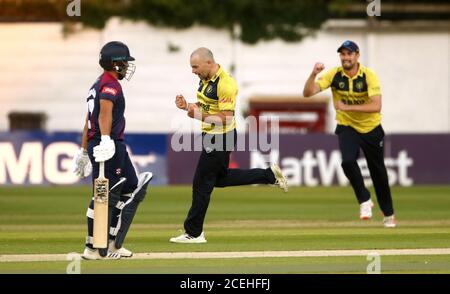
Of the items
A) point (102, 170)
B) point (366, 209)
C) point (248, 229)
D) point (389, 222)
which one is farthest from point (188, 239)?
point (366, 209)

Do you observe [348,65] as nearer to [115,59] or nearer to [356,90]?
[356,90]

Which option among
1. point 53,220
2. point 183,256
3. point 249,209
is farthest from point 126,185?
point 249,209

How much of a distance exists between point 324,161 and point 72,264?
17.2 meters

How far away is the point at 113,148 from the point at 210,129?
1.99m

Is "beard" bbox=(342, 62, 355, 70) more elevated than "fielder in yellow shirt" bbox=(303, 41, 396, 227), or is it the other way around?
"beard" bbox=(342, 62, 355, 70)

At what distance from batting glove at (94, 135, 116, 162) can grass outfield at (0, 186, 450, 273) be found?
1006 millimetres

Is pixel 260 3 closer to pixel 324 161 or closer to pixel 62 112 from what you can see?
pixel 62 112

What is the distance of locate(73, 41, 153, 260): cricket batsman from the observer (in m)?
11.4

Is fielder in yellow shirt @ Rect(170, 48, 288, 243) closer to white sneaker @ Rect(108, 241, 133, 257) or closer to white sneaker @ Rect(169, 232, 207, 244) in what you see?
white sneaker @ Rect(169, 232, 207, 244)

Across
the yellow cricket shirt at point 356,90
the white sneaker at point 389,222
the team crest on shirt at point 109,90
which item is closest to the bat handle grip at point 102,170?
the team crest on shirt at point 109,90

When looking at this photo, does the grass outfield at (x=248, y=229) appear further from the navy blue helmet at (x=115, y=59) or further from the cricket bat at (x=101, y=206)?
the navy blue helmet at (x=115, y=59)

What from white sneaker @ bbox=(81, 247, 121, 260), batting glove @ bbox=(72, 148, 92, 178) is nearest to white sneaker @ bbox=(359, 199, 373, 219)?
batting glove @ bbox=(72, 148, 92, 178)

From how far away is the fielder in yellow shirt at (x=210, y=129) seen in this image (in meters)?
12.9

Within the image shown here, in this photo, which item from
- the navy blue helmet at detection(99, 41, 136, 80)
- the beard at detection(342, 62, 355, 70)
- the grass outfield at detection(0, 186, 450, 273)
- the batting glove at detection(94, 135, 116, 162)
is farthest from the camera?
the beard at detection(342, 62, 355, 70)
